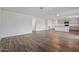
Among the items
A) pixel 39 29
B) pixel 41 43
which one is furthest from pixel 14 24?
pixel 41 43

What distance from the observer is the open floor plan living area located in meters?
2.45

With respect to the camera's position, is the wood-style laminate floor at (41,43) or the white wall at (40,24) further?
the white wall at (40,24)

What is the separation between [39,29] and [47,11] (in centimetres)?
58

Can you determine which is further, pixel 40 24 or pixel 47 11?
pixel 40 24

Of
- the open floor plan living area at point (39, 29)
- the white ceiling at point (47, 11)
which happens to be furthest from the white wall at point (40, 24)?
the white ceiling at point (47, 11)

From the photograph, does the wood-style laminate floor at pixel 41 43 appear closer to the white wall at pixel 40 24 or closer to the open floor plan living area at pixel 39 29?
the open floor plan living area at pixel 39 29

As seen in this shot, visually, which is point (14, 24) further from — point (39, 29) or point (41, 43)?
point (41, 43)

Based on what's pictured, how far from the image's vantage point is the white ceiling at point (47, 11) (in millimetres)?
2449

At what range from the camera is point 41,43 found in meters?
2.54

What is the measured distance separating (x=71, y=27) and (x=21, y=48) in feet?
5.06
